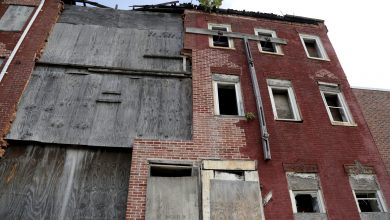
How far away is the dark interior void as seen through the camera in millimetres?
11141

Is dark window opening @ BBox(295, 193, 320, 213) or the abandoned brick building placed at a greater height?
the abandoned brick building

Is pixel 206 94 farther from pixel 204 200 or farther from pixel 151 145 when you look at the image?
pixel 204 200

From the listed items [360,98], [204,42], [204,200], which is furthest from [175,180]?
[360,98]

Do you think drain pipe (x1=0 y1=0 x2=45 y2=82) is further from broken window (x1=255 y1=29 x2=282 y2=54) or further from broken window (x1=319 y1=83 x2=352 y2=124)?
broken window (x1=319 y1=83 x2=352 y2=124)

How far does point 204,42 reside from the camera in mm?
12289

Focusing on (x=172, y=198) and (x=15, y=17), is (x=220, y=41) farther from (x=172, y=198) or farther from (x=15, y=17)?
(x=15, y=17)

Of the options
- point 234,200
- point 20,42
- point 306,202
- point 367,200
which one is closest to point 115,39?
point 20,42

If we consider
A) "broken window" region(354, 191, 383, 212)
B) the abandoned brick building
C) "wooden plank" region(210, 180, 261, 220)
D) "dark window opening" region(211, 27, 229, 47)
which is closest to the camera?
"wooden plank" region(210, 180, 261, 220)

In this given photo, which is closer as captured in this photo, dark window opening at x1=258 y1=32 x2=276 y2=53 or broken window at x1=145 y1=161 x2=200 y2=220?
broken window at x1=145 y1=161 x2=200 y2=220

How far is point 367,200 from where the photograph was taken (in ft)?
30.8

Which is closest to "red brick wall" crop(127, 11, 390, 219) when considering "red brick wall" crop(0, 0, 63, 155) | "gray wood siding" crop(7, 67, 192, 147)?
"gray wood siding" crop(7, 67, 192, 147)

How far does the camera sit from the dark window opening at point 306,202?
29.2ft

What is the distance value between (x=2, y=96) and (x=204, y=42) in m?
7.02

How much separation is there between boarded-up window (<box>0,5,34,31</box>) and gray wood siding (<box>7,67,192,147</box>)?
241 centimetres
